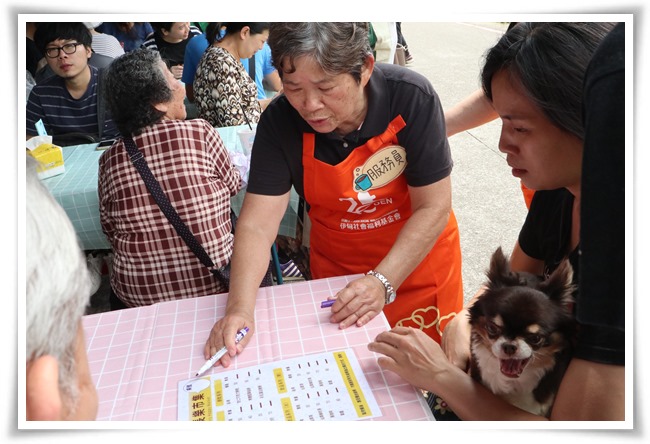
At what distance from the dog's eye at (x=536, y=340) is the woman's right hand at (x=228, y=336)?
2.48 feet

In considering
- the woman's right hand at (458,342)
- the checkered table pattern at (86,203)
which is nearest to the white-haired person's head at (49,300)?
the woman's right hand at (458,342)

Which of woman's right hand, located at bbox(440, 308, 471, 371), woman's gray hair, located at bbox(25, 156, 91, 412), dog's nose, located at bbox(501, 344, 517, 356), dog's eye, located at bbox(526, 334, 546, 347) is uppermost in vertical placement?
woman's gray hair, located at bbox(25, 156, 91, 412)

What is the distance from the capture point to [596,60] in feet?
2.18

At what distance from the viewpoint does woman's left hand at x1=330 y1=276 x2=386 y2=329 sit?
154 cm

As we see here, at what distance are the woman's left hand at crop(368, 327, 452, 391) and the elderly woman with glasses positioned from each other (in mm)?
1291

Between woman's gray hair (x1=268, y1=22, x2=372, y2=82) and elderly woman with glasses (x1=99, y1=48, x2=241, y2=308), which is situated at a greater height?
woman's gray hair (x1=268, y1=22, x2=372, y2=82)

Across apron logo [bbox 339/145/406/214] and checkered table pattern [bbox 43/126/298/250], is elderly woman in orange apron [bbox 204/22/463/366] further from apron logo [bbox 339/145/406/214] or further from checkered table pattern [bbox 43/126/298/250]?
checkered table pattern [bbox 43/126/298/250]

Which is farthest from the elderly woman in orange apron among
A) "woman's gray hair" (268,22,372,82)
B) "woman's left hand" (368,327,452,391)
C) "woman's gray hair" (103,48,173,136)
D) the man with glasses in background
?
the man with glasses in background

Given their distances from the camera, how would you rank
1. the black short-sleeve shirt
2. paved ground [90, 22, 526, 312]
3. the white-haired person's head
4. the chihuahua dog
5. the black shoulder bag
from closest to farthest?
the white-haired person's head < the chihuahua dog < the black short-sleeve shirt < the black shoulder bag < paved ground [90, 22, 526, 312]

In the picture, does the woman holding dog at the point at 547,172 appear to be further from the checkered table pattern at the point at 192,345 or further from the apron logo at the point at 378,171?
the apron logo at the point at 378,171

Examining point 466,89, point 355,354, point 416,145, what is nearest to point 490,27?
point 466,89

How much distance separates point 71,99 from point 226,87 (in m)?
1.17

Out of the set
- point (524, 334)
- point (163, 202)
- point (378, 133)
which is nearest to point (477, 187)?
point (378, 133)
